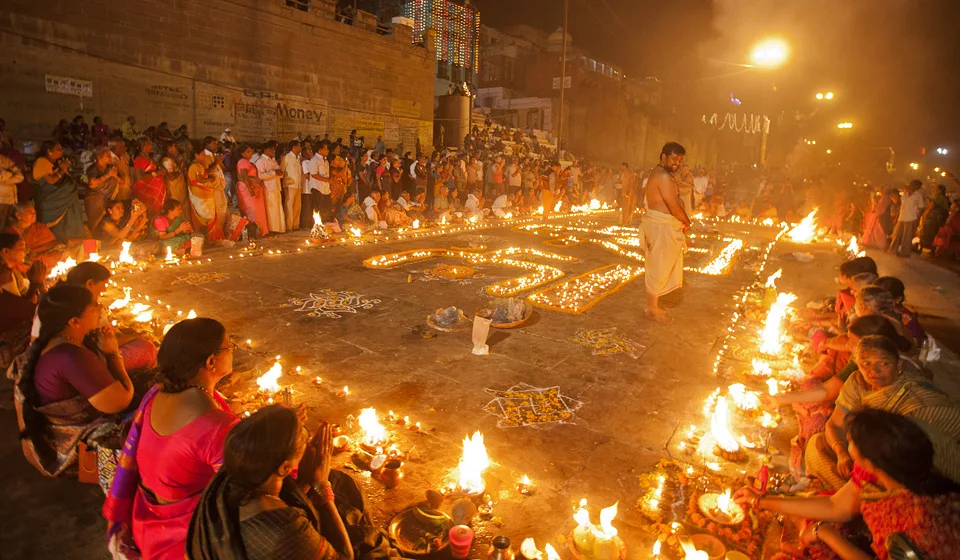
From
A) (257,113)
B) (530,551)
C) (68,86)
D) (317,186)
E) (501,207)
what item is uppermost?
(257,113)

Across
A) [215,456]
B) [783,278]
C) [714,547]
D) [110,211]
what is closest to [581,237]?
[783,278]

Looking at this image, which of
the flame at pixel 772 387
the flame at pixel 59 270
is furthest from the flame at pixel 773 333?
the flame at pixel 59 270

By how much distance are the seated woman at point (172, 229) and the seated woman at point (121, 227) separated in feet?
0.62

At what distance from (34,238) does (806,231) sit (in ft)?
62.3

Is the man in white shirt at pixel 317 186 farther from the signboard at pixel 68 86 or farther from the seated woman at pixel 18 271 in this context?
the seated woman at pixel 18 271

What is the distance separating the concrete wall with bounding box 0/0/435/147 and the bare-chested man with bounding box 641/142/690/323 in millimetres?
14960

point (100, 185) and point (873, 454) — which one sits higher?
point (100, 185)

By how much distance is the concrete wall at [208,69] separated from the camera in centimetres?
1354

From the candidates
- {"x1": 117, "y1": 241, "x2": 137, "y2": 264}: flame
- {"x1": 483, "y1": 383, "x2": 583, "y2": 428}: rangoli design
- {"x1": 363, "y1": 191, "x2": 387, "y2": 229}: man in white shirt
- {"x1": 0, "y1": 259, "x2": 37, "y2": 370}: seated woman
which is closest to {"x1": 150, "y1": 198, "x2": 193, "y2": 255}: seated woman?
{"x1": 117, "y1": 241, "x2": 137, "y2": 264}: flame

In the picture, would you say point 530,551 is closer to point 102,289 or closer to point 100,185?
point 102,289

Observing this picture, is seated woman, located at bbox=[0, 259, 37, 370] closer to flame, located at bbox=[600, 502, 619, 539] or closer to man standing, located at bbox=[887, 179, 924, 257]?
flame, located at bbox=[600, 502, 619, 539]

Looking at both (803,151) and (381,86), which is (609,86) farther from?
(803,151)

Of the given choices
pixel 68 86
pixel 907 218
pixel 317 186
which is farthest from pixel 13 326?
pixel 907 218

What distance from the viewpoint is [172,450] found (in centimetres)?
230
